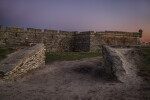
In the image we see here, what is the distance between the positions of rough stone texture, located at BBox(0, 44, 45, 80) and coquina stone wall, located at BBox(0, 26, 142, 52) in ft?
35.5

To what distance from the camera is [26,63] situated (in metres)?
8.37

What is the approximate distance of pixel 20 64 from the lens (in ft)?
25.1

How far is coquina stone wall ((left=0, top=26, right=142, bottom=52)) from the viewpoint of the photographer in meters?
19.8

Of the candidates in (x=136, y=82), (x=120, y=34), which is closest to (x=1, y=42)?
(x=136, y=82)

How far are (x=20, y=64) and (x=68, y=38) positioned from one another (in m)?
17.1

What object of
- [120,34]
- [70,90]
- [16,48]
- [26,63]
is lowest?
[70,90]

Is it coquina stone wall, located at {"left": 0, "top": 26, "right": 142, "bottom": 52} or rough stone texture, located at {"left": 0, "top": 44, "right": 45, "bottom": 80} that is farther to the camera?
coquina stone wall, located at {"left": 0, "top": 26, "right": 142, "bottom": 52}

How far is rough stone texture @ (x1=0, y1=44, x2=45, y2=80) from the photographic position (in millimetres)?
6732

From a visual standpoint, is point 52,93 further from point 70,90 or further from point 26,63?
point 26,63

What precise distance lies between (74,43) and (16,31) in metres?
10.6

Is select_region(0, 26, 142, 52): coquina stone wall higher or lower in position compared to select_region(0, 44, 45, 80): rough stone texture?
higher

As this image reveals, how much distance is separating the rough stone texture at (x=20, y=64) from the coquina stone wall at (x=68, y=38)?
10.8m

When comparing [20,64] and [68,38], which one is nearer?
[20,64]

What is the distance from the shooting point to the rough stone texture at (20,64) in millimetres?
6732
